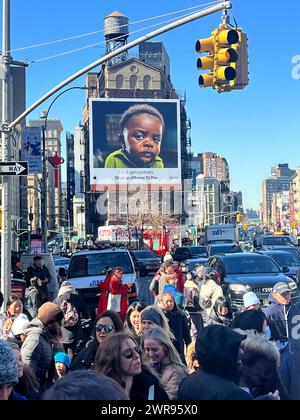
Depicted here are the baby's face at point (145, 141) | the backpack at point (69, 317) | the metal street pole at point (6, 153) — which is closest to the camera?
the backpack at point (69, 317)

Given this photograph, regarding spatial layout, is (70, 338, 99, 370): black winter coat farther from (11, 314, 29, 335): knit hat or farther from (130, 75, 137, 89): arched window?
(130, 75, 137, 89): arched window

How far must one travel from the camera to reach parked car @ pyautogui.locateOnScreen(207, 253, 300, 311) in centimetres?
1408

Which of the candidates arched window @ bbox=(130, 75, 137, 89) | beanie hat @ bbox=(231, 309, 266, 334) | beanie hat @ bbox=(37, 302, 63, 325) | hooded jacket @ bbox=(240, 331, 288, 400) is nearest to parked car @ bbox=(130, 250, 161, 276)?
beanie hat @ bbox=(231, 309, 266, 334)

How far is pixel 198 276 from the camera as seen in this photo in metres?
14.1

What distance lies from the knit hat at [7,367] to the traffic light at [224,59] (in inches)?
285

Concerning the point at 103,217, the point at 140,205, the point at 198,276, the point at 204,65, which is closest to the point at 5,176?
the point at 204,65

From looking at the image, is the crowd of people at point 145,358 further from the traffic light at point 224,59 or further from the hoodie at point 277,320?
the traffic light at point 224,59

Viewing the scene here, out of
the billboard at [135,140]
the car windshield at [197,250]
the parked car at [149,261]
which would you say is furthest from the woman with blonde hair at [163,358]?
the billboard at [135,140]

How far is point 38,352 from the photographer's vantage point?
559cm

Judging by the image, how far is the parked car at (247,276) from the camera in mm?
14078

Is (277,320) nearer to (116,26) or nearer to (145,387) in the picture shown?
(145,387)

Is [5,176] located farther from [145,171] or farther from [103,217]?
[103,217]
